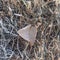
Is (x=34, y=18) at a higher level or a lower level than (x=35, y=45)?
higher

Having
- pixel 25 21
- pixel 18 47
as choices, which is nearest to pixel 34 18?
pixel 25 21

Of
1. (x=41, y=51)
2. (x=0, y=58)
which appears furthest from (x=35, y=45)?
(x=0, y=58)

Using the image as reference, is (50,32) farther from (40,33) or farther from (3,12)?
(3,12)
